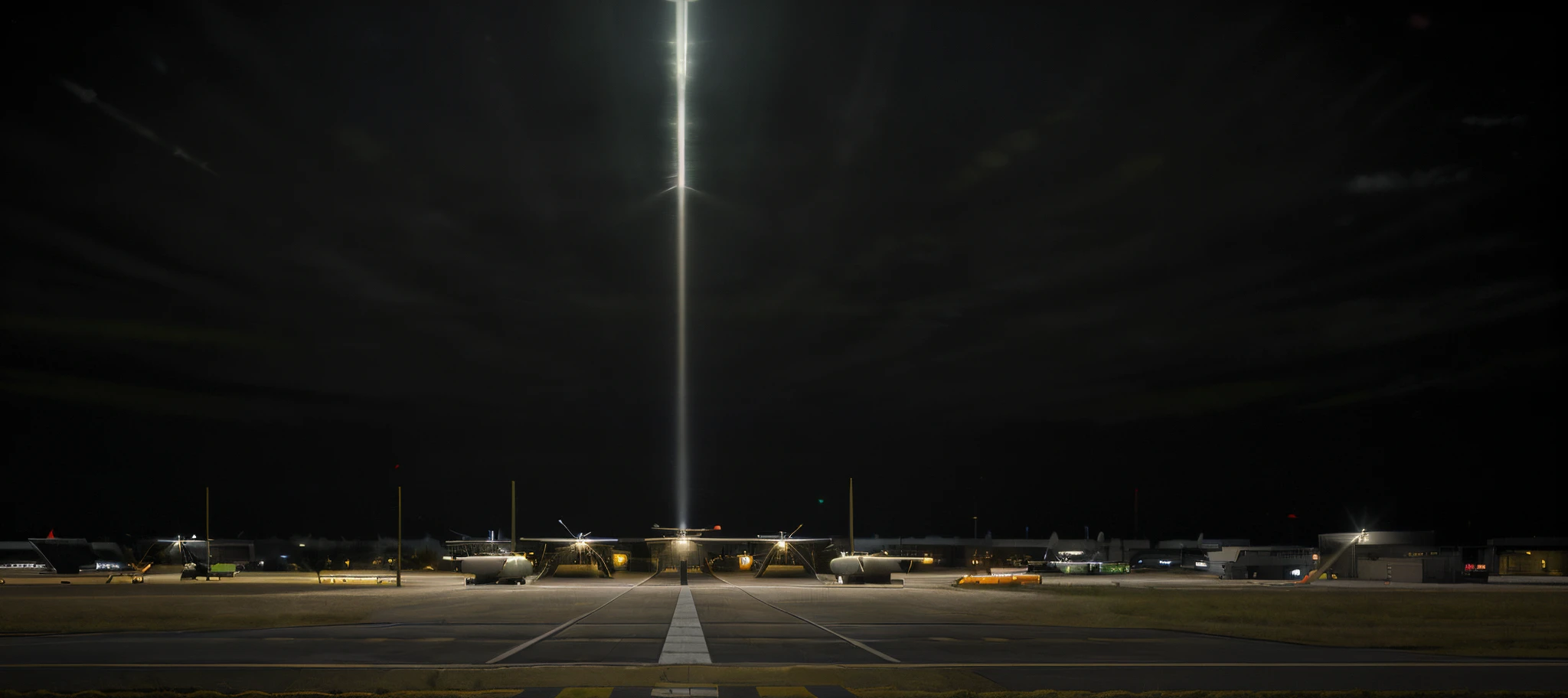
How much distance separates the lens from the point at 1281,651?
26.5m

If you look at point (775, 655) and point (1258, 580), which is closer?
point (775, 655)

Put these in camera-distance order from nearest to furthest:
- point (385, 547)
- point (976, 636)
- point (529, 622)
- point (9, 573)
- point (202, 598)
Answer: point (976, 636) → point (529, 622) → point (202, 598) → point (9, 573) → point (385, 547)

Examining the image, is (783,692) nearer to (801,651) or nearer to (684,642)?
(801,651)

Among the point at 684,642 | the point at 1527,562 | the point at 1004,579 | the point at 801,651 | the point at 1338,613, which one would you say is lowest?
the point at 1527,562

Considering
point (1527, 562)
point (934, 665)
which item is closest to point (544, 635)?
point (934, 665)

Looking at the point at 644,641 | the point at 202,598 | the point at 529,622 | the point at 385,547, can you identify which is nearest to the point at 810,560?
the point at 202,598

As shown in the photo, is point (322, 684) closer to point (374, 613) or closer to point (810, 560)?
point (374, 613)

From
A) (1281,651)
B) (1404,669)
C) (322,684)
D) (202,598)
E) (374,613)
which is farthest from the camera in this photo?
(202,598)

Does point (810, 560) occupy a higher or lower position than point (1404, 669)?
lower

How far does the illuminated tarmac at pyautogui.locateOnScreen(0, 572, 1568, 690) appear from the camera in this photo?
20.4 meters

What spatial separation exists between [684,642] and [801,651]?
3888 millimetres

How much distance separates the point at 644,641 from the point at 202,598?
38.2 m

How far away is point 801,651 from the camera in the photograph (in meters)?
25.7

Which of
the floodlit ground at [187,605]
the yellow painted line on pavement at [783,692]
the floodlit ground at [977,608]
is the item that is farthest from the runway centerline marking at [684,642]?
the floodlit ground at [187,605]
